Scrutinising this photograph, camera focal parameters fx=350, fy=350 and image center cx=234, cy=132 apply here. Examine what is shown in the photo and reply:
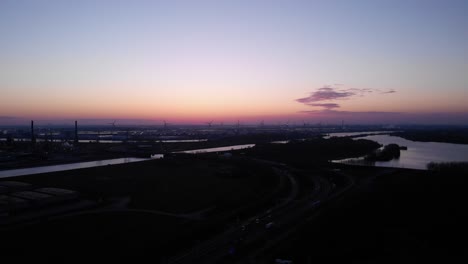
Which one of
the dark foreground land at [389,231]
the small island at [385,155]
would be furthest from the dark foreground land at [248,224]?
the small island at [385,155]

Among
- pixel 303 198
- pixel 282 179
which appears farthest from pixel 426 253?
pixel 282 179

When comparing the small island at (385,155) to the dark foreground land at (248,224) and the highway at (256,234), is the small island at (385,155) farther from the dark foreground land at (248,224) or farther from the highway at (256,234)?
the highway at (256,234)

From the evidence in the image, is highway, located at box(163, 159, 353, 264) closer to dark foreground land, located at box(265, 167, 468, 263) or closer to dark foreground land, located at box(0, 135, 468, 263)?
dark foreground land, located at box(0, 135, 468, 263)

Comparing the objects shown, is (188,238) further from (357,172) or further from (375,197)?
(357,172)

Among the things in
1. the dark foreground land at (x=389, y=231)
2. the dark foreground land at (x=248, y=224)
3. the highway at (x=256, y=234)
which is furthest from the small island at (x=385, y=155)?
the highway at (x=256, y=234)

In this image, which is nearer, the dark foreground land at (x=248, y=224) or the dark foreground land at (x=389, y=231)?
the dark foreground land at (x=389, y=231)

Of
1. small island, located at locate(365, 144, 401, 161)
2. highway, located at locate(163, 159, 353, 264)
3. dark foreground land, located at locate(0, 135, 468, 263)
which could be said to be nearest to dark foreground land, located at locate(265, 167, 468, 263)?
dark foreground land, located at locate(0, 135, 468, 263)

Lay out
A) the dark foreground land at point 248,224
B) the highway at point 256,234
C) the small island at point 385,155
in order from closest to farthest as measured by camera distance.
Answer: the highway at point 256,234
the dark foreground land at point 248,224
the small island at point 385,155

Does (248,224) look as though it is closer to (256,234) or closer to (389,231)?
(256,234)

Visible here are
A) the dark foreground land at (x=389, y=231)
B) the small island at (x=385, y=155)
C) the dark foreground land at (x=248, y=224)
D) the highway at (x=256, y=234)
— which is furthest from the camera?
the small island at (x=385, y=155)
